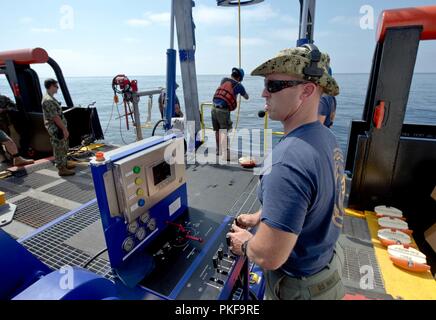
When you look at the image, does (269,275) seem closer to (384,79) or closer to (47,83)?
(384,79)

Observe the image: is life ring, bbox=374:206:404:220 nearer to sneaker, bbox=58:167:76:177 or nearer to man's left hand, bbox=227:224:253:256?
man's left hand, bbox=227:224:253:256

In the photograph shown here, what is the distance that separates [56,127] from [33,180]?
3.71 ft

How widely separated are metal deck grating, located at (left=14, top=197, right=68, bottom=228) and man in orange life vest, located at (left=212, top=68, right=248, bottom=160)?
11.2ft

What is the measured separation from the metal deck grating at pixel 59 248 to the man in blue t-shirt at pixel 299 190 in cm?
123

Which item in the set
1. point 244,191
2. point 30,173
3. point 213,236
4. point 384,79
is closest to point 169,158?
point 213,236

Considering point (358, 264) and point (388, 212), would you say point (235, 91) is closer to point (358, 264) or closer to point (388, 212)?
point (388, 212)

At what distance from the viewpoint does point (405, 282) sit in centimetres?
251

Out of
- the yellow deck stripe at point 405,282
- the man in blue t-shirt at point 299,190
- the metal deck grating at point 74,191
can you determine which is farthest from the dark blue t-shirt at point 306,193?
the metal deck grating at point 74,191

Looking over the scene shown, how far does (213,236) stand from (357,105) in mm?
21567

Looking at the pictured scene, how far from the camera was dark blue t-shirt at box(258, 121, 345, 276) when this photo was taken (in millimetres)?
1049

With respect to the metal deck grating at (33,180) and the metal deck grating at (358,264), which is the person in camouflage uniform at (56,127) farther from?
the metal deck grating at (358,264)

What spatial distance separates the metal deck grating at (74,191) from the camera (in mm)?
4133

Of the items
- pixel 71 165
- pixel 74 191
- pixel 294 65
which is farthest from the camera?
pixel 71 165

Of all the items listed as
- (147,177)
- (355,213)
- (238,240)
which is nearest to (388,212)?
(355,213)
